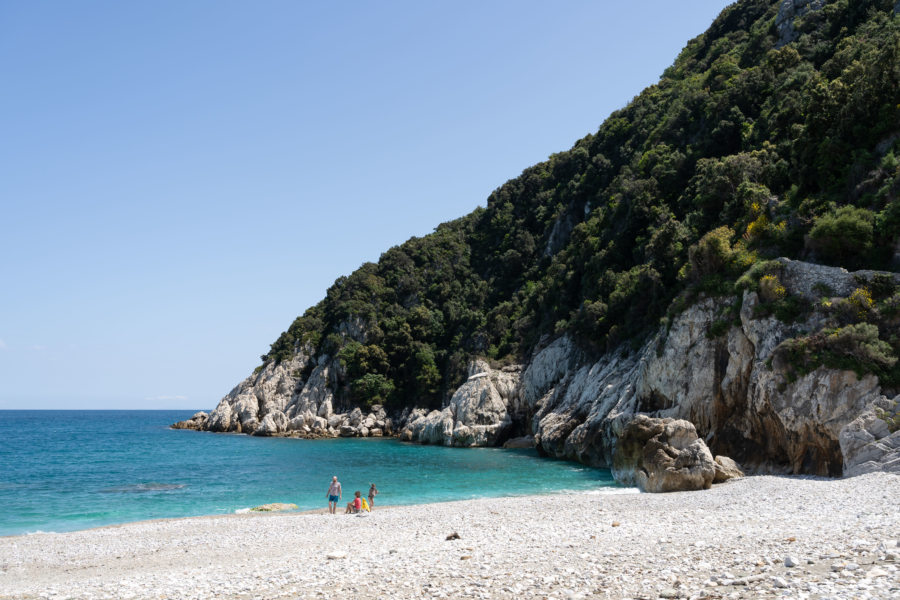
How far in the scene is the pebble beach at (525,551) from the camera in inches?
344

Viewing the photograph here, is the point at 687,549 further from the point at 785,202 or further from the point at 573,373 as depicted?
the point at 573,373

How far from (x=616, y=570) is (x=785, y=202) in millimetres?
30817

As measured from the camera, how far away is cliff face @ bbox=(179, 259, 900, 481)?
22.2 m

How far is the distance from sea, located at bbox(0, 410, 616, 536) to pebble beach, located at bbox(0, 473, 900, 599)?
564cm

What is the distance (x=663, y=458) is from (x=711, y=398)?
7.51 metres

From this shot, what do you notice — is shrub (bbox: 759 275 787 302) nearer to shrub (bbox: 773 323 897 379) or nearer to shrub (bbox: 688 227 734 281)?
shrub (bbox: 773 323 897 379)

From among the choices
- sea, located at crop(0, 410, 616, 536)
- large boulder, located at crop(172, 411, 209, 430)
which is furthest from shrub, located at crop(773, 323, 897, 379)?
large boulder, located at crop(172, 411, 209, 430)

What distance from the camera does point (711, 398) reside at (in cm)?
3062

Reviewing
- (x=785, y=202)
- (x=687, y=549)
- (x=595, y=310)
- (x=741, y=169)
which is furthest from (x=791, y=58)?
(x=687, y=549)

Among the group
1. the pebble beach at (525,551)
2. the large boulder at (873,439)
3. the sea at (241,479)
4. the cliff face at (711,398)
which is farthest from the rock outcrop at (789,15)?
the pebble beach at (525,551)

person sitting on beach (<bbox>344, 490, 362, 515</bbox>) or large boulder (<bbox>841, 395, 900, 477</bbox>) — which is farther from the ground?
large boulder (<bbox>841, 395, 900, 477</bbox>)

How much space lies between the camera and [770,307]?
27.1 meters

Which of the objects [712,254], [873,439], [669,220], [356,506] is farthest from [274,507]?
A: [669,220]

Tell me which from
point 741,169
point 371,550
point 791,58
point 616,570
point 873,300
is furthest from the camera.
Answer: point 791,58
